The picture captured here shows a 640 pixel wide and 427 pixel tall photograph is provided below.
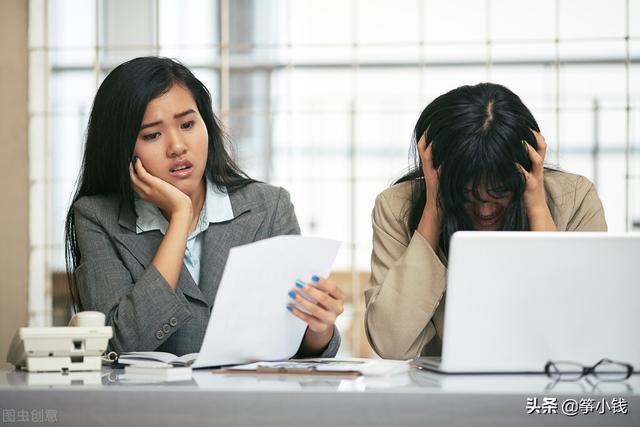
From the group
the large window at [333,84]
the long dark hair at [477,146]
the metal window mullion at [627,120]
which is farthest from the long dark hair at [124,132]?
the metal window mullion at [627,120]

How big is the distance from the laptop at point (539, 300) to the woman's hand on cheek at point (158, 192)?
0.80 meters

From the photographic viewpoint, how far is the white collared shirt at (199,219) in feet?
6.98

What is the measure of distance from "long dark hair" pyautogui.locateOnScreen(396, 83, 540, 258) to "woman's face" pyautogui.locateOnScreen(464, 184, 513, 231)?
11mm

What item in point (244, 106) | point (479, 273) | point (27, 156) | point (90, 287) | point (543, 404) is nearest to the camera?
point (543, 404)

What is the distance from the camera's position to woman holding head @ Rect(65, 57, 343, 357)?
6.38 feet

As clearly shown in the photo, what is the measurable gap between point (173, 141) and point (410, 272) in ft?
2.03

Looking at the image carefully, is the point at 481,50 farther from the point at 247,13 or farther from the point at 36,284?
the point at 36,284

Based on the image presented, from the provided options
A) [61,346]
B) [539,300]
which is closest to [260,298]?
[61,346]

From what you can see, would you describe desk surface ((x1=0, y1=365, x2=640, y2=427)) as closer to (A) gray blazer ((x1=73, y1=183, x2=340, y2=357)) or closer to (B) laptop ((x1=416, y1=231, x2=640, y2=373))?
(B) laptop ((x1=416, y1=231, x2=640, y2=373))

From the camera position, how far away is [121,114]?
2.05 meters

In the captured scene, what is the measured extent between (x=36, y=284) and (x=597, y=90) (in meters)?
3.72

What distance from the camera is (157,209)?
7.16ft

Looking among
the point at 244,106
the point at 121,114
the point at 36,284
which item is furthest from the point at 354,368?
the point at 244,106

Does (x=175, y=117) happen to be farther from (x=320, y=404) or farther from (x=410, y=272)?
(x=320, y=404)
